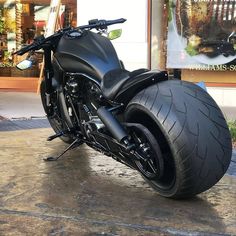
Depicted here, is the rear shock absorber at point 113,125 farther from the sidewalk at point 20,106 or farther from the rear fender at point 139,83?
the sidewalk at point 20,106

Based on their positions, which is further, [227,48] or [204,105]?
[227,48]

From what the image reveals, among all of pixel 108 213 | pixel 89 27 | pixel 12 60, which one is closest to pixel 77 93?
pixel 89 27

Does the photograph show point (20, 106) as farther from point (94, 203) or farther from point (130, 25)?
point (94, 203)

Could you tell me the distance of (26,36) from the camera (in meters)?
12.8

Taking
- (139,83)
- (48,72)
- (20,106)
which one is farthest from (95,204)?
(20,106)

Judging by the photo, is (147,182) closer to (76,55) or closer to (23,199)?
(23,199)

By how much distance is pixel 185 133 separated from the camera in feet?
12.3

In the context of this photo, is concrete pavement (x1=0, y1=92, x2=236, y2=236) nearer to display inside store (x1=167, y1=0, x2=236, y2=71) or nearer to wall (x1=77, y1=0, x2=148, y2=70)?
display inside store (x1=167, y1=0, x2=236, y2=71)

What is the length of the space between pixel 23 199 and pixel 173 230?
130cm

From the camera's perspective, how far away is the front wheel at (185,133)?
3.76m

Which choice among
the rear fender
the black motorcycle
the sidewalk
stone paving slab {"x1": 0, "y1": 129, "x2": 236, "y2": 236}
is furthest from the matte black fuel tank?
the sidewalk

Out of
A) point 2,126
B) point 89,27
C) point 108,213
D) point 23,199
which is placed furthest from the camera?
point 2,126

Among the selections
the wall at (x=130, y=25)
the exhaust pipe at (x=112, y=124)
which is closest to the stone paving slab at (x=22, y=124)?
the wall at (x=130, y=25)

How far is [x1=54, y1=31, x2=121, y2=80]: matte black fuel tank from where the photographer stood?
15.0 feet
